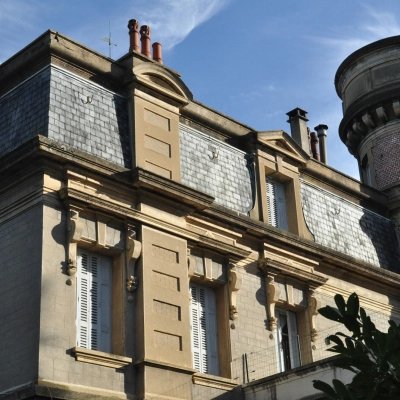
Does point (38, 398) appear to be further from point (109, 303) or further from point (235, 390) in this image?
point (235, 390)

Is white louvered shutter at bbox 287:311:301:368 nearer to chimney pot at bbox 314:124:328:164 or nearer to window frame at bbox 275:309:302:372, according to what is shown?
window frame at bbox 275:309:302:372

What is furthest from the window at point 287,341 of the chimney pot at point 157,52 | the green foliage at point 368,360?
the green foliage at point 368,360

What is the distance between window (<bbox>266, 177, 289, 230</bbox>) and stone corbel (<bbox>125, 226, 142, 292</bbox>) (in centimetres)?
532

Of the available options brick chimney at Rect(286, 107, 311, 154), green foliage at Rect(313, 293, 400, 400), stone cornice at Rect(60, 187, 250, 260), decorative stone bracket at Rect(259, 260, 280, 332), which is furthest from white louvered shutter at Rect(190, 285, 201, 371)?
green foliage at Rect(313, 293, 400, 400)

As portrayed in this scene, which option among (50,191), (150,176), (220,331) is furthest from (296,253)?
(50,191)

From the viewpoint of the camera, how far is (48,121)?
19.1m

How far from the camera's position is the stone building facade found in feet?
58.2

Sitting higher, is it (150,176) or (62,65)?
(62,65)

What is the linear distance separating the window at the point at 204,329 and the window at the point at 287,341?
1.97 m

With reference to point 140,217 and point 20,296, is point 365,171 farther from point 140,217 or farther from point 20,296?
point 20,296

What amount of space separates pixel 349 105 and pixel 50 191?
15929mm

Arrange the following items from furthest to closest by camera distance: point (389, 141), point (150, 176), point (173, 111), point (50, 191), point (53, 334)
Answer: point (389, 141) → point (173, 111) → point (150, 176) → point (50, 191) → point (53, 334)

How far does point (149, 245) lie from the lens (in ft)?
63.4

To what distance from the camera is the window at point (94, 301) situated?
18.1 metres
